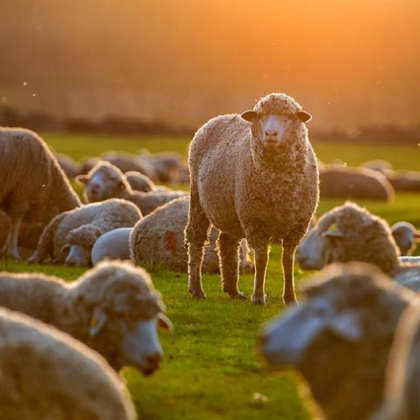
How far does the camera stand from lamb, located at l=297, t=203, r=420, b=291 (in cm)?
1102

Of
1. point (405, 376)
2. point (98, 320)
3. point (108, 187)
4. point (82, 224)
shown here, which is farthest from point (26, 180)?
point (405, 376)

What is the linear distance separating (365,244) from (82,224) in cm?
786

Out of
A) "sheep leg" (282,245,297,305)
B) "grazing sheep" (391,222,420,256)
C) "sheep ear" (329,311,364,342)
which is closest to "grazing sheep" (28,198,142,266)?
"grazing sheep" (391,222,420,256)

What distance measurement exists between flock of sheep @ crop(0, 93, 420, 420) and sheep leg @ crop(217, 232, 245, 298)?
0.05ft

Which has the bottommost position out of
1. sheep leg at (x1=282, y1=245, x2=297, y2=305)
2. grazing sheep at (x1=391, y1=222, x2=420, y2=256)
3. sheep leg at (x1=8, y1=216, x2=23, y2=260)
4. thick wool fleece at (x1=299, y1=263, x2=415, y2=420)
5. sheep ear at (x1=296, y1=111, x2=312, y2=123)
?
sheep leg at (x1=8, y1=216, x2=23, y2=260)

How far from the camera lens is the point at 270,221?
12359mm

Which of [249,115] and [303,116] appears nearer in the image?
[303,116]

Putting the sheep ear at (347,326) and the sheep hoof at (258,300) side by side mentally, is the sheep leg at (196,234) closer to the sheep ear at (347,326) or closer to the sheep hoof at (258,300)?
the sheep hoof at (258,300)

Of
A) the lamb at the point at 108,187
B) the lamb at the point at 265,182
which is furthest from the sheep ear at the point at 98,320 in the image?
the lamb at the point at 108,187

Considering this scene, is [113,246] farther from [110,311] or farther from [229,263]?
[110,311]

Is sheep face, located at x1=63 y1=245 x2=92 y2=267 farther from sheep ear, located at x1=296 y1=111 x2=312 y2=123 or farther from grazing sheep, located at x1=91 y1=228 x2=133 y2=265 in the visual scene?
sheep ear, located at x1=296 y1=111 x2=312 y2=123

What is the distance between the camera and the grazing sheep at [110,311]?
7.20 m

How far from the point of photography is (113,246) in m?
16.8

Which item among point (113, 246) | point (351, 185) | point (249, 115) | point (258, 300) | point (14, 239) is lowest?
point (351, 185)
